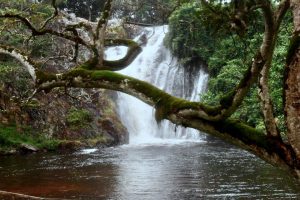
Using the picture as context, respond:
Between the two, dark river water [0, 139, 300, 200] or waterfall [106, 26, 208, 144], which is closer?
dark river water [0, 139, 300, 200]

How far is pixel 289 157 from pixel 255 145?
406 mm

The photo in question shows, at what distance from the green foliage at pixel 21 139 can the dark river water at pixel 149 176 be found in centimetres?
238

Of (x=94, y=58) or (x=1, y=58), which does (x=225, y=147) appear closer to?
(x=1, y=58)

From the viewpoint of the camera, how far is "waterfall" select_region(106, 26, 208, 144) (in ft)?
98.4

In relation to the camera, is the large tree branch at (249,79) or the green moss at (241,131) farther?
the green moss at (241,131)

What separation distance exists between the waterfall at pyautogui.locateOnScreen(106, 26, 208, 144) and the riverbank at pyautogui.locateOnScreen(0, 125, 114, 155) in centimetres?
395

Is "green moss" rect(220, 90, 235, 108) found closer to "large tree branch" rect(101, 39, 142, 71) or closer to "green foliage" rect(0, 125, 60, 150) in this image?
"large tree branch" rect(101, 39, 142, 71)

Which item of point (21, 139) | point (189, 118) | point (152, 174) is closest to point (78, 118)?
point (21, 139)

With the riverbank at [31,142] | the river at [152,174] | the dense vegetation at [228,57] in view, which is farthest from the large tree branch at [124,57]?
the riverbank at [31,142]

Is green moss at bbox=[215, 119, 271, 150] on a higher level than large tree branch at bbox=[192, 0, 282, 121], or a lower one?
lower

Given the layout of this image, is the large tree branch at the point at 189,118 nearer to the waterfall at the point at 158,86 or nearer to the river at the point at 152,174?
the river at the point at 152,174

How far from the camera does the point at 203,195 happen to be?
39.0ft

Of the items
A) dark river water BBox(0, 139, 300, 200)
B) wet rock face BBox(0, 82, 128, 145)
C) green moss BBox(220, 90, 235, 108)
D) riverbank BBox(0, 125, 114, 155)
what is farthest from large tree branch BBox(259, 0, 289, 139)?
wet rock face BBox(0, 82, 128, 145)

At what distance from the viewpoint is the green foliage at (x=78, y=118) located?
27297mm
